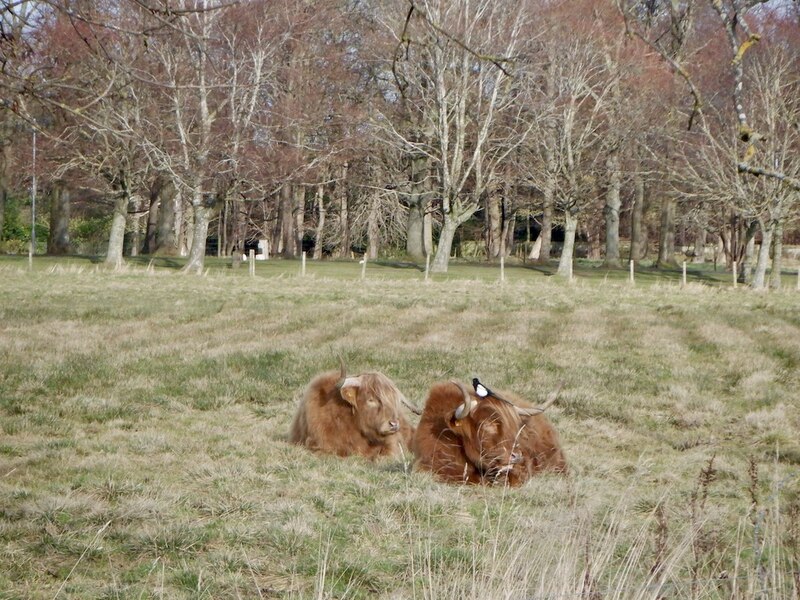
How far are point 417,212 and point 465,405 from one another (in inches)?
1786

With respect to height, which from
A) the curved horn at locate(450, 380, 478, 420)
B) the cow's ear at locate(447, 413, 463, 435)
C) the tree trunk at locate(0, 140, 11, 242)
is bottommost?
the cow's ear at locate(447, 413, 463, 435)

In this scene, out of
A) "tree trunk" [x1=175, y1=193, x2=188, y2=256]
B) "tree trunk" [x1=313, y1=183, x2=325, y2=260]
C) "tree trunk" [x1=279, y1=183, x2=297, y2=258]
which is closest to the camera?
"tree trunk" [x1=279, y1=183, x2=297, y2=258]

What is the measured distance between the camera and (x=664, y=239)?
5603 cm

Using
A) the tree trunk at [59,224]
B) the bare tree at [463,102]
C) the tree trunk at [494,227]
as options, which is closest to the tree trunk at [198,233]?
the bare tree at [463,102]

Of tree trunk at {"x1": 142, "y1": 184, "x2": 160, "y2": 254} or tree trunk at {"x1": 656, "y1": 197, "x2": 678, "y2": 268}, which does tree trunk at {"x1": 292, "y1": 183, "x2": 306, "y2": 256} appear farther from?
Answer: tree trunk at {"x1": 656, "y1": 197, "x2": 678, "y2": 268}

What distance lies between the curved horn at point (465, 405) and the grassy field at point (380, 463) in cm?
60

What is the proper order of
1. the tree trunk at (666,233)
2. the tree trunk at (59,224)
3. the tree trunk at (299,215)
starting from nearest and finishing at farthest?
the tree trunk at (59,224) < the tree trunk at (666,233) < the tree trunk at (299,215)

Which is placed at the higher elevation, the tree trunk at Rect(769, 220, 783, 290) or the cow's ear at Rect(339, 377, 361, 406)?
the tree trunk at Rect(769, 220, 783, 290)

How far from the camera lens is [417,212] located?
2111 inches

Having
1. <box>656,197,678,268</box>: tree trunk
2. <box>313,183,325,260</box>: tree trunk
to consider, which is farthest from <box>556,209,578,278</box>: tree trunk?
<box>313,183,325,260</box>: tree trunk

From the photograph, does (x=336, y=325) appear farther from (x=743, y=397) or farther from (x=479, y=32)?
(x=479, y=32)

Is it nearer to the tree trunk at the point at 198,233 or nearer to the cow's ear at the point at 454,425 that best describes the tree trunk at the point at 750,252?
the tree trunk at the point at 198,233

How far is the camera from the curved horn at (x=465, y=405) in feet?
28.1

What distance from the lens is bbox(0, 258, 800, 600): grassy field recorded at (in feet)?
18.7
